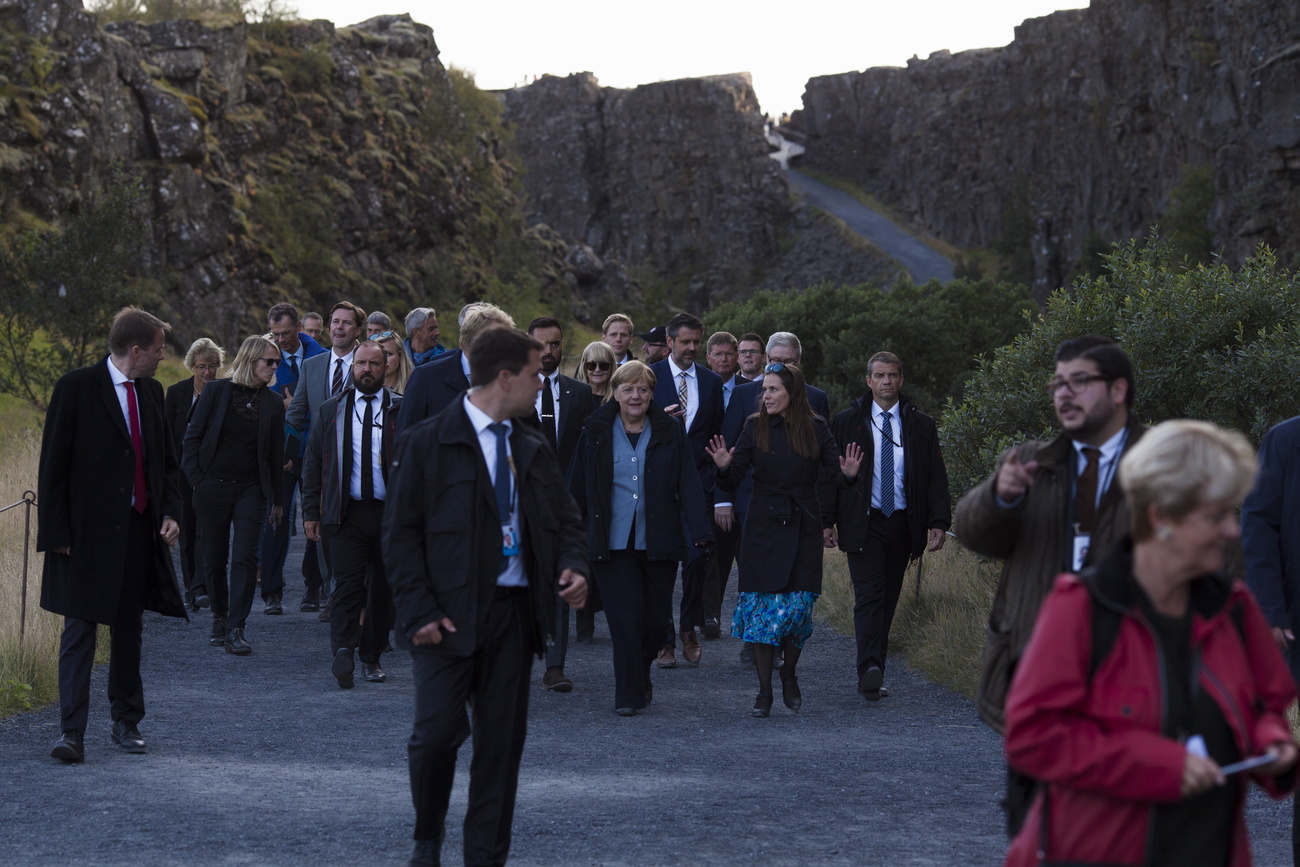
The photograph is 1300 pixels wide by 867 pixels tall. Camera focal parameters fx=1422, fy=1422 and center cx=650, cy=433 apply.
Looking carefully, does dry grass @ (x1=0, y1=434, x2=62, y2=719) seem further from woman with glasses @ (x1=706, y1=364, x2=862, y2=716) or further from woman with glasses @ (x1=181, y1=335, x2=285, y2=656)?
woman with glasses @ (x1=706, y1=364, x2=862, y2=716)

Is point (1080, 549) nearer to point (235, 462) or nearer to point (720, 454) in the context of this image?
point (720, 454)

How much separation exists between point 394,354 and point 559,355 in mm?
1598

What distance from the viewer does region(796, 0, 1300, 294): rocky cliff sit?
4238 cm

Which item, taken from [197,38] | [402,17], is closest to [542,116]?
[402,17]

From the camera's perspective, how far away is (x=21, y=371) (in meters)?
21.4

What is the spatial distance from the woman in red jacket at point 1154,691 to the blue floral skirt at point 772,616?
5.74 m

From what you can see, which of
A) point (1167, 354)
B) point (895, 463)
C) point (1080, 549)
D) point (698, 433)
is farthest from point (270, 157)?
point (1080, 549)

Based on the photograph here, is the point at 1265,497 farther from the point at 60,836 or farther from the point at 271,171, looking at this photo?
the point at 271,171

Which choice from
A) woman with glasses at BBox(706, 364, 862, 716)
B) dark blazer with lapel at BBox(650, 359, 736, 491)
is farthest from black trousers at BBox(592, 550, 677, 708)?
dark blazer with lapel at BBox(650, 359, 736, 491)

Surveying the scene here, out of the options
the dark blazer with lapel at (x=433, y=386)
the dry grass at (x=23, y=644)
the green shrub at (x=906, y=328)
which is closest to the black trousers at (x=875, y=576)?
the dark blazer with lapel at (x=433, y=386)

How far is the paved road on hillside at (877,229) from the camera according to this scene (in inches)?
3435

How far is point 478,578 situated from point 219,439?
6.33 m

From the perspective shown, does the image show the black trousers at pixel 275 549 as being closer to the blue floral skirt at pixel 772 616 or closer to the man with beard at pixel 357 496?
the man with beard at pixel 357 496

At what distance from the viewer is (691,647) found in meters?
10.8
